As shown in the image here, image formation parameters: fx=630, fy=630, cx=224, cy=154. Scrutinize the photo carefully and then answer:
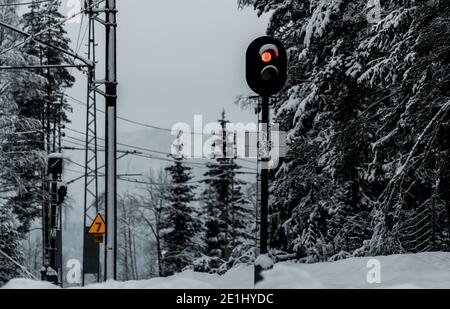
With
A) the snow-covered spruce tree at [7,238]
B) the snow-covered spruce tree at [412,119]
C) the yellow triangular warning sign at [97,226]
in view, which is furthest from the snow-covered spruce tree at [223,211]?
the snow-covered spruce tree at [412,119]

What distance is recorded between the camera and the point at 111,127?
13.7m

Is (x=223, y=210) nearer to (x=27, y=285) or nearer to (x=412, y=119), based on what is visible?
(x=412, y=119)

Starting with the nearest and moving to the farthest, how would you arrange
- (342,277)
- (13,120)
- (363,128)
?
(342,277), (363,128), (13,120)

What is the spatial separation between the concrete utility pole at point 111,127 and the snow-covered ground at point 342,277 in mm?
3922

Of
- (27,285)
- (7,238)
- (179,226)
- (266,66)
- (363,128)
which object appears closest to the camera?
(27,285)

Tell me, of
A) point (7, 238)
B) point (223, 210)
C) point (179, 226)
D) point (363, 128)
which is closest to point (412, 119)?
point (363, 128)

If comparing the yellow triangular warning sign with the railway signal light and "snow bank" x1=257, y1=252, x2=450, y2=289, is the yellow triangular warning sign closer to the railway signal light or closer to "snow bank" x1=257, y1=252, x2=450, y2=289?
"snow bank" x1=257, y1=252, x2=450, y2=289

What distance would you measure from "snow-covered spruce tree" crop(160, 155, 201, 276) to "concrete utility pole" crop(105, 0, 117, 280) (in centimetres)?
2775

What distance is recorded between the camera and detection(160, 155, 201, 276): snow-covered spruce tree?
4175 centimetres

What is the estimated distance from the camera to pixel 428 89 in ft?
36.1

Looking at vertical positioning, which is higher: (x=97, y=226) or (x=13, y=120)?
(x=13, y=120)

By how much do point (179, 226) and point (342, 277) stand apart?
34.8 m

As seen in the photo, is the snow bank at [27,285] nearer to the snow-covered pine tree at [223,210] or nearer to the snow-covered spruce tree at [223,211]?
the snow-covered pine tree at [223,210]
